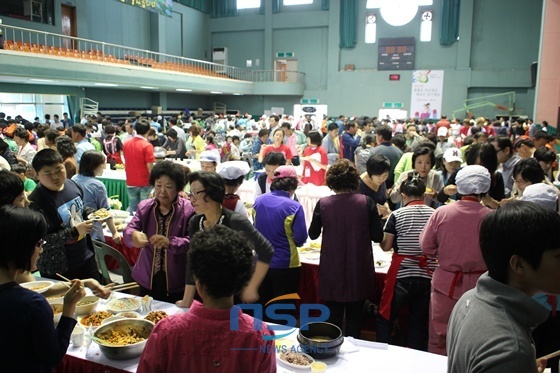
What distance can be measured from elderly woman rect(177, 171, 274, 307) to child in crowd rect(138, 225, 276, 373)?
1.00 m

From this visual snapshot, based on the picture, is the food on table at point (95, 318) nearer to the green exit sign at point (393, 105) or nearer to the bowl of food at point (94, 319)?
the bowl of food at point (94, 319)

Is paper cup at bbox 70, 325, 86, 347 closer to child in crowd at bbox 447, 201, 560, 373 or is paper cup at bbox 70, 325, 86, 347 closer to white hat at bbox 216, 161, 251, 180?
white hat at bbox 216, 161, 251, 180

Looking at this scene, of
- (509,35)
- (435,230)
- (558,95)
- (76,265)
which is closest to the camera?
(435,230)

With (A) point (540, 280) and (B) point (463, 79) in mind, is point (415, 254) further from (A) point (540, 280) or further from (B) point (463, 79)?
(B) point (463, 79)

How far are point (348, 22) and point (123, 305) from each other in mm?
20005

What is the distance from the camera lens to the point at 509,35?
18.1 meters

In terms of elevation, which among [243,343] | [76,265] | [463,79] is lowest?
[76,265]

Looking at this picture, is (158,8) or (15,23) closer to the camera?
(15,23)

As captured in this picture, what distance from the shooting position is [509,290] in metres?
1.12

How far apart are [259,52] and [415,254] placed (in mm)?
21174

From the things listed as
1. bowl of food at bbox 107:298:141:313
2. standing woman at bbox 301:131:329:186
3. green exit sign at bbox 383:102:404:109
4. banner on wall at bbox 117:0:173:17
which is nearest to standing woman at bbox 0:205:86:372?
bowl of food at bbox 107:298:141:313

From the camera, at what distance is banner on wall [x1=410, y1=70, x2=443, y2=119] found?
19141 millimetres

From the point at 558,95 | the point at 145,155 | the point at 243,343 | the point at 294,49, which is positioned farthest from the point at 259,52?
the point at 243,343

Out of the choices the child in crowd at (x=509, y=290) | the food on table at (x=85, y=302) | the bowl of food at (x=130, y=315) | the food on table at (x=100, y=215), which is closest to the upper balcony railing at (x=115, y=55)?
the food on table at (x=100, y=215)
